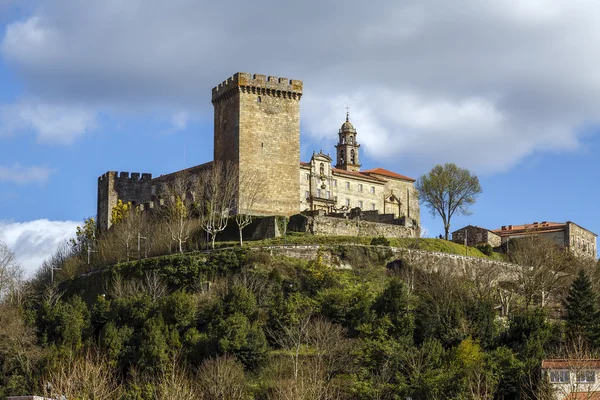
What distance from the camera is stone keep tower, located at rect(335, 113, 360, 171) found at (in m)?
106

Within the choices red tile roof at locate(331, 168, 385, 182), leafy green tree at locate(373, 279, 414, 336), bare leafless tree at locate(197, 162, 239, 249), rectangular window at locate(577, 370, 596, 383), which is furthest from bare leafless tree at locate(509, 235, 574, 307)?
bare leafless tree at locate(197, 162, 239, 249)

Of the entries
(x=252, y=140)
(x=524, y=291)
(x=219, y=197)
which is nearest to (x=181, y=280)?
(x=219, y=197)

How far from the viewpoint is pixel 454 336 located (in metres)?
62.0

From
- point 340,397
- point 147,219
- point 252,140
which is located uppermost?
point 252,140

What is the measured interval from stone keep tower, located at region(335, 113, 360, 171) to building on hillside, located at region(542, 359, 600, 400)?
5210 cm

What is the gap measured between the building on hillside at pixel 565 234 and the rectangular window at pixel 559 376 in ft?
124

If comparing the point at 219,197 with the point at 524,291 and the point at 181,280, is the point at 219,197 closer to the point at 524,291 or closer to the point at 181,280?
the point at 181,280

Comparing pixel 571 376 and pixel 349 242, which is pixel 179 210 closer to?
pixel 349 242

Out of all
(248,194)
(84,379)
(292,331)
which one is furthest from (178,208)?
(84,379)

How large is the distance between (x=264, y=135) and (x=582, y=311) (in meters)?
29.9

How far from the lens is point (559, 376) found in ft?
177

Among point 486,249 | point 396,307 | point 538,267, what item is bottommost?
point 396,307

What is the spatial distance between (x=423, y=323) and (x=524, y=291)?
1330 cm

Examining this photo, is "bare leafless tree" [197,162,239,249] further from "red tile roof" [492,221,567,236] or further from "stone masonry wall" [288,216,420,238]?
"red tile roof" [492,221,567,236]
